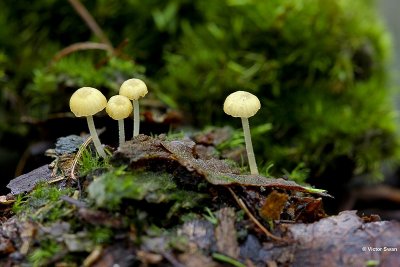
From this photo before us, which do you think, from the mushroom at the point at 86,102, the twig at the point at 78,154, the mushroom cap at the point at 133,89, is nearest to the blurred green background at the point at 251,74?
the twig at the point at 78,154

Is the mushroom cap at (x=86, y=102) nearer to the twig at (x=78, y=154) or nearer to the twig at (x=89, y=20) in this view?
the twig at (x=78, y=154)

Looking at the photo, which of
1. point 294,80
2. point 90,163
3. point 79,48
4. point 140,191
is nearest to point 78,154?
point 90,163

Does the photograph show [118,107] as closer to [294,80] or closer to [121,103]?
[121,103]

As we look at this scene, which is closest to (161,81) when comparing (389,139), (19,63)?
(19,63)

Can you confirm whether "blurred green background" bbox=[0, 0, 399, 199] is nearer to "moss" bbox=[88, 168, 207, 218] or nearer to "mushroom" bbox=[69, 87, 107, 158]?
"mushroom" bbox=[69, 87, 107, 158]

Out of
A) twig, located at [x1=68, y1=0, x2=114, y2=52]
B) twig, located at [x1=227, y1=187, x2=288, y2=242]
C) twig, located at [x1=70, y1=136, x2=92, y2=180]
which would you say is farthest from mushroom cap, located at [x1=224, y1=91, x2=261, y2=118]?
twig, located at [x1=68, y1=0, x2=114, y2=52]

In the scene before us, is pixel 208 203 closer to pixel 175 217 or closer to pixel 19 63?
pixel 175 217
